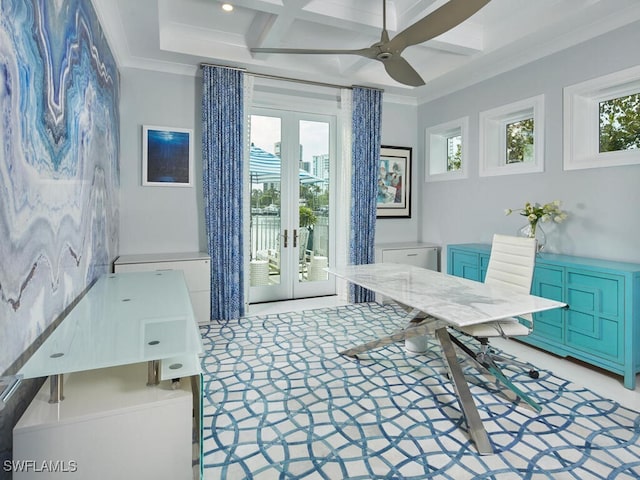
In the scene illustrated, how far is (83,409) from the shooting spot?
49.7 inches

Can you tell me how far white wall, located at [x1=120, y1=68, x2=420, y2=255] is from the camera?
3.94 meters

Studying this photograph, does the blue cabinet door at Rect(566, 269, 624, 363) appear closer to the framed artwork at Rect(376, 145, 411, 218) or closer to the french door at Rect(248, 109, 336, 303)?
the framed artwork at Rect(376, 145, 411, 218)

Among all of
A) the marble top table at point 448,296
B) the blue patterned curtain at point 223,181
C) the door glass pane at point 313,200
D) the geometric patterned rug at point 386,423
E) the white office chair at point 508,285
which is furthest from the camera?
the door glass pane at point 313,200

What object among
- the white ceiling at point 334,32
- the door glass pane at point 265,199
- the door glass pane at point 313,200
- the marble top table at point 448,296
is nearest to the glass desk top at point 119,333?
the marble top table at point 448,296

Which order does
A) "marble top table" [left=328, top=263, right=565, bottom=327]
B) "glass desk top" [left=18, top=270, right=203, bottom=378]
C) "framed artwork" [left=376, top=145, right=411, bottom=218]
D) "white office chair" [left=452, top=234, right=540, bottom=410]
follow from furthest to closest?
"framed artwork" [left=376, top=145, right=411, bottom=218] → "white office chair" [left=452, top=234, right=540, bottom=410] → "marble top table" [left=328, top=263, right=565, bottom=327] → "glass desk top" [left=18, top=270, right=203, bottom=378]

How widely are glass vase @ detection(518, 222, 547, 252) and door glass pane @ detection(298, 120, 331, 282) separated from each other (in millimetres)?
2427

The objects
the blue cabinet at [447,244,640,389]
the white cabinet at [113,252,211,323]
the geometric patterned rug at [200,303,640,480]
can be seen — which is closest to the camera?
the geometric patterned rug at [200,303,640,480]

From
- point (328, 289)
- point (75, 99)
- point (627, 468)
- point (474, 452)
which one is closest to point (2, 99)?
point (75, 99)

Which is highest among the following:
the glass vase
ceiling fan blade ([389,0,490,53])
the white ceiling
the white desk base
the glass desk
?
the white ceiling

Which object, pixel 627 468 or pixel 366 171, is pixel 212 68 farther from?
pixel 627 468

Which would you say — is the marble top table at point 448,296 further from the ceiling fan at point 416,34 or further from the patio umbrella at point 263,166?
the patio umbrella at point 263,166

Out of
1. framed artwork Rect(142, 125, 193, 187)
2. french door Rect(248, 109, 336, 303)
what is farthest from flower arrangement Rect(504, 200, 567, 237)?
framed artwork Rect(142, 125, 193, 187)

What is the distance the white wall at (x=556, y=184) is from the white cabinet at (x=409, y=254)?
12.3 inches

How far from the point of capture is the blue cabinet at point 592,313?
2639 millimetres
